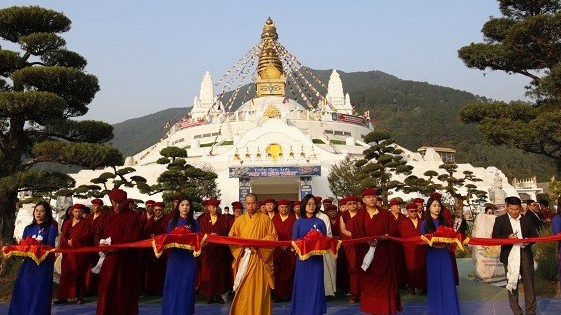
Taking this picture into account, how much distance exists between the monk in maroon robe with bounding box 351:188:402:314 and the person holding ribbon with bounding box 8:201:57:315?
12.3 feet

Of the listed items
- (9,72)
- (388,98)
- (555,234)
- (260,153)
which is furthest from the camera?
(388,98)

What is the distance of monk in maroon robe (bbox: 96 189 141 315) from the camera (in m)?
6.19

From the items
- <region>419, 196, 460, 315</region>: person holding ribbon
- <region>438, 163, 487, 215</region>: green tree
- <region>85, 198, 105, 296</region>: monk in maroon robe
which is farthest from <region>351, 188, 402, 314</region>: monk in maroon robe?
<region>438, 163, 487, 215</region>: green tree

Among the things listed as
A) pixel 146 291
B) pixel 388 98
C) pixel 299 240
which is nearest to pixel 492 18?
pixel 299 240

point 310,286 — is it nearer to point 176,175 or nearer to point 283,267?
point 283,267

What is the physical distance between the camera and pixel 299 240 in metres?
5.96

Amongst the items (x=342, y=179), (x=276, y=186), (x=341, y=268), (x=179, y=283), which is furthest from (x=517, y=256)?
(x=276, y=186)

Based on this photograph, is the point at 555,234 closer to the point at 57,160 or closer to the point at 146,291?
the point at 146,291

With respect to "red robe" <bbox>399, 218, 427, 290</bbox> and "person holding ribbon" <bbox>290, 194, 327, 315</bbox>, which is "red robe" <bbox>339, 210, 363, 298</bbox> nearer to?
"red robe" <bbox>399, 218, 427, 290</bbox>

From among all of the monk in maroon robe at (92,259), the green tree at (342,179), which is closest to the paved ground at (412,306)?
the monk in maroon robe at (92,259)

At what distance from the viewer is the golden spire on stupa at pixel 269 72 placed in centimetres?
5219

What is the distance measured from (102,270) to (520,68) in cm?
939

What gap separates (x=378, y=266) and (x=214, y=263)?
299 cm

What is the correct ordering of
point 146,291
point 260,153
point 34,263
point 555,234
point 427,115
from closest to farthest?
point 34,263, point 555,234, point 146,291, point 260,153, point 427,115
